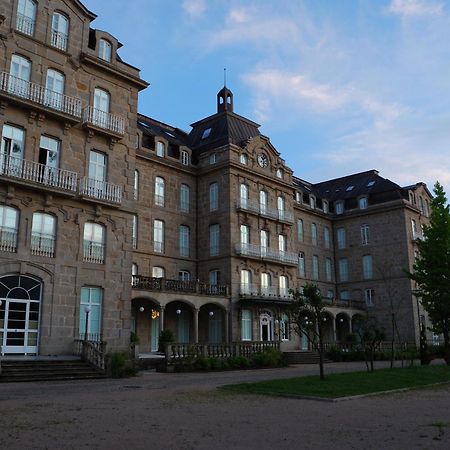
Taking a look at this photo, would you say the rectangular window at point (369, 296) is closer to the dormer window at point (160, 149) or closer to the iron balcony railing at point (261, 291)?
the iron balcony railing at point (261, 291)

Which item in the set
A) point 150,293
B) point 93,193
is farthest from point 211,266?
point 93,193

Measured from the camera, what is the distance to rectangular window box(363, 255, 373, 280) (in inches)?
1913

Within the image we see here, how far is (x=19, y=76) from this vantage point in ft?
73.4

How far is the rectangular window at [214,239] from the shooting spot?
121 ft

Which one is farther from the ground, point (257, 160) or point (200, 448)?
point (257, 160)

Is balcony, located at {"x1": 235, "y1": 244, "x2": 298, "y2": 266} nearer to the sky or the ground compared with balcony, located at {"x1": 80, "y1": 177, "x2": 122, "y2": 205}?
nearer to the ground

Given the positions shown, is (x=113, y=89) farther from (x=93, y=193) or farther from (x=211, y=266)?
(x=211, y=266)

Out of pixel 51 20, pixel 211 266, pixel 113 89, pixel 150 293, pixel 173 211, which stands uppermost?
pixel 51 20

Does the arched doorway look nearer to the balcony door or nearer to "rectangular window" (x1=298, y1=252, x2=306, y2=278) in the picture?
the balcony door

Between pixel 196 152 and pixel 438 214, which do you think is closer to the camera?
pixel 438 214

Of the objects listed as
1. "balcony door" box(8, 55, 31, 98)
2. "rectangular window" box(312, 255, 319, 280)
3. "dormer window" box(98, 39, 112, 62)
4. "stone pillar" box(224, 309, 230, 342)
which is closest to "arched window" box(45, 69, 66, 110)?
"balcony door" box(8, 55, 31, 98)

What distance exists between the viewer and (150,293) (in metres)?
30.2

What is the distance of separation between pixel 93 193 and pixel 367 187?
113 feet

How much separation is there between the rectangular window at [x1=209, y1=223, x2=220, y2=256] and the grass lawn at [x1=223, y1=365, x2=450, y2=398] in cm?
1988
